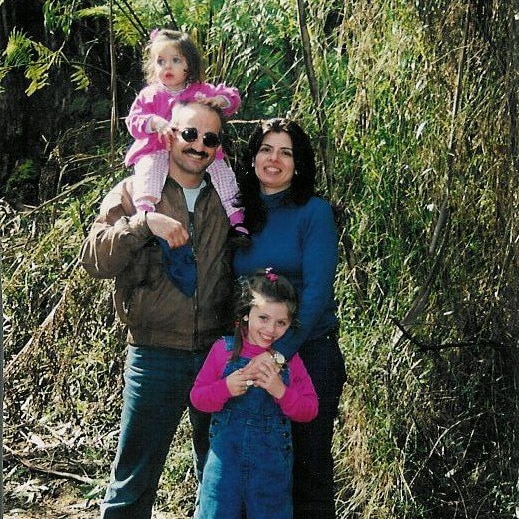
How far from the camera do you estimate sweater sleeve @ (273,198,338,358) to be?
3.50m

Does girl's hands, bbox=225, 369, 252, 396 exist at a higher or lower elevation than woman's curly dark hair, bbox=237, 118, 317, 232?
lower

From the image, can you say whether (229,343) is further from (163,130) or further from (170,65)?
(170,65)

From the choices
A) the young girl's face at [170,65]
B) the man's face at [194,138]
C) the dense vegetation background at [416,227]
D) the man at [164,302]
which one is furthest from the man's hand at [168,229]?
the dense vegetation background at [416,227]

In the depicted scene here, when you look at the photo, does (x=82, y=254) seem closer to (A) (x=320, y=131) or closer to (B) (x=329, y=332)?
(B) (x=329, y=332)

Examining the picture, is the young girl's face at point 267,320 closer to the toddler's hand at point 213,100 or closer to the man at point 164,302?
the man at point 164,302

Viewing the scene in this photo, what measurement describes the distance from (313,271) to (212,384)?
0.53 m

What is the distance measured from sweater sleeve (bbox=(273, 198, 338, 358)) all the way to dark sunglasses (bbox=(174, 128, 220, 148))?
0.41 meters

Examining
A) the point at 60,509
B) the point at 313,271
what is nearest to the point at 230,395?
the point at 313,271

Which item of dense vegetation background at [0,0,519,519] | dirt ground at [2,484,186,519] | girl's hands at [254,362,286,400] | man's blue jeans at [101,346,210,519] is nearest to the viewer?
girl's hands at [254,362,286,400]

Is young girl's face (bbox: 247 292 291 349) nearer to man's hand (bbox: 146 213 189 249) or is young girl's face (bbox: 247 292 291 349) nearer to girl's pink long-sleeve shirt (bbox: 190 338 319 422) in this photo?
girl's pink long-sleeve shirt (bbox: 190 338 319 422)

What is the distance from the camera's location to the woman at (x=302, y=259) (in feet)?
11.6

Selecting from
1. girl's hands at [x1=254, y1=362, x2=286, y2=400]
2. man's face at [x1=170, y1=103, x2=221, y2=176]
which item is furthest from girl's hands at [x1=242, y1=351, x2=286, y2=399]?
man's face at [x1=170, y1=103, x2=221, y2=176]

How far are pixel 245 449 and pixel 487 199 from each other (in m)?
1.64

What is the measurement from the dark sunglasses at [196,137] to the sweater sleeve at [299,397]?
0.82m
